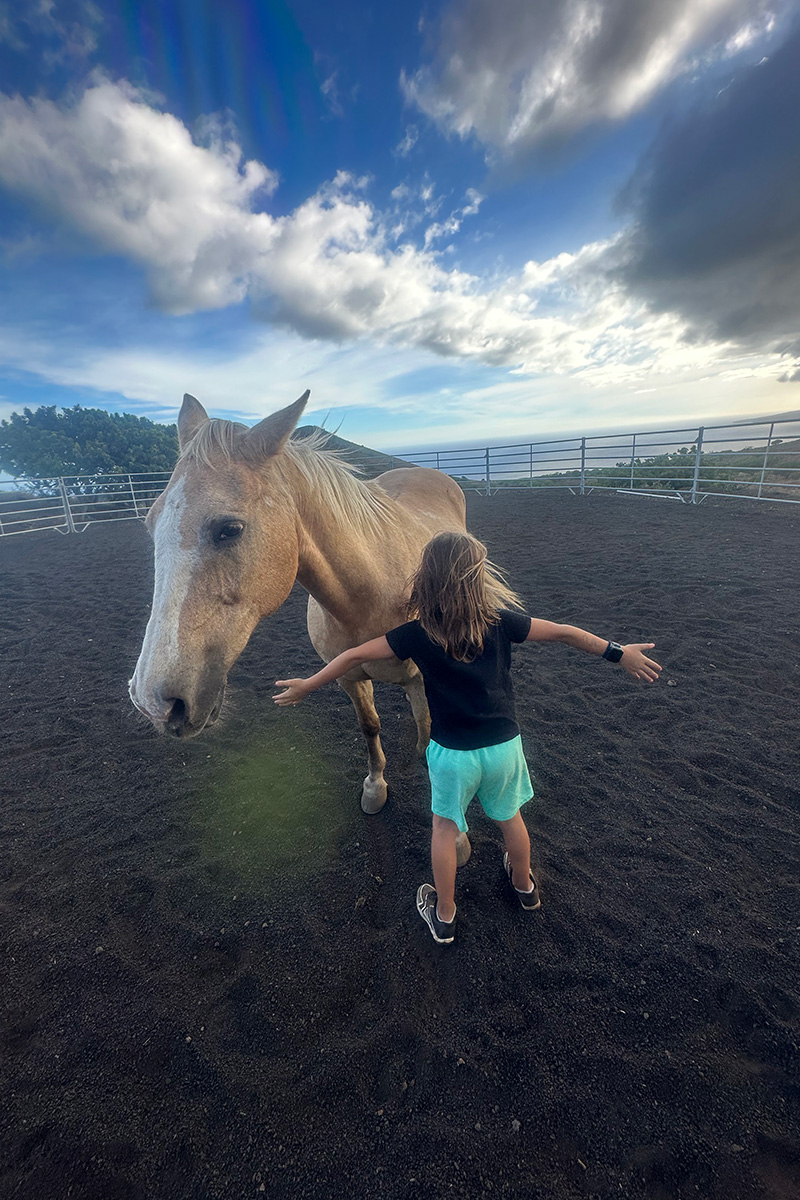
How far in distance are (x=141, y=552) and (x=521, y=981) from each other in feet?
35.1

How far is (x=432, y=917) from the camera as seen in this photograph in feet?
6.61

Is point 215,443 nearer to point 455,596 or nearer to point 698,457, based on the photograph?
point 455,596

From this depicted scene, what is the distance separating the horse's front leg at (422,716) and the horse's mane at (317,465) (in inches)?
37.8

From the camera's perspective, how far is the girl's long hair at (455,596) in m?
1.58

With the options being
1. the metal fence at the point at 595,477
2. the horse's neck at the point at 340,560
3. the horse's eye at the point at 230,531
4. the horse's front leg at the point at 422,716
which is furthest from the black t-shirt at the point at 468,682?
the metal fence at the point at 595,477

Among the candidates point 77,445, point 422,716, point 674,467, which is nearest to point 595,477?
point 674,467

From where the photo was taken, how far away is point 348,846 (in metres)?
2.54

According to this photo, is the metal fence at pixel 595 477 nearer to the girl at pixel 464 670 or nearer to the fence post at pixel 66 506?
the fence post at pixel 66 506

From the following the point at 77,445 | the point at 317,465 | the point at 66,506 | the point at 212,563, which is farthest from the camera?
the point at 77,445

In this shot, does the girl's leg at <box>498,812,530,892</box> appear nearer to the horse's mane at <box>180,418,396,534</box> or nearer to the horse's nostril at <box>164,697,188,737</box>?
the horse's nostril at <box>164,697,188,737</box>

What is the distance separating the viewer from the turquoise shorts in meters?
1.72

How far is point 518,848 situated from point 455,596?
3.82 feet

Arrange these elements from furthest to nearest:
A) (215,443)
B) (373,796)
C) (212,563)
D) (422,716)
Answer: (422,716)
(373,796)
(215,443)
(212,563)

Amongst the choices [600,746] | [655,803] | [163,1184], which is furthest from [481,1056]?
[600,746]
